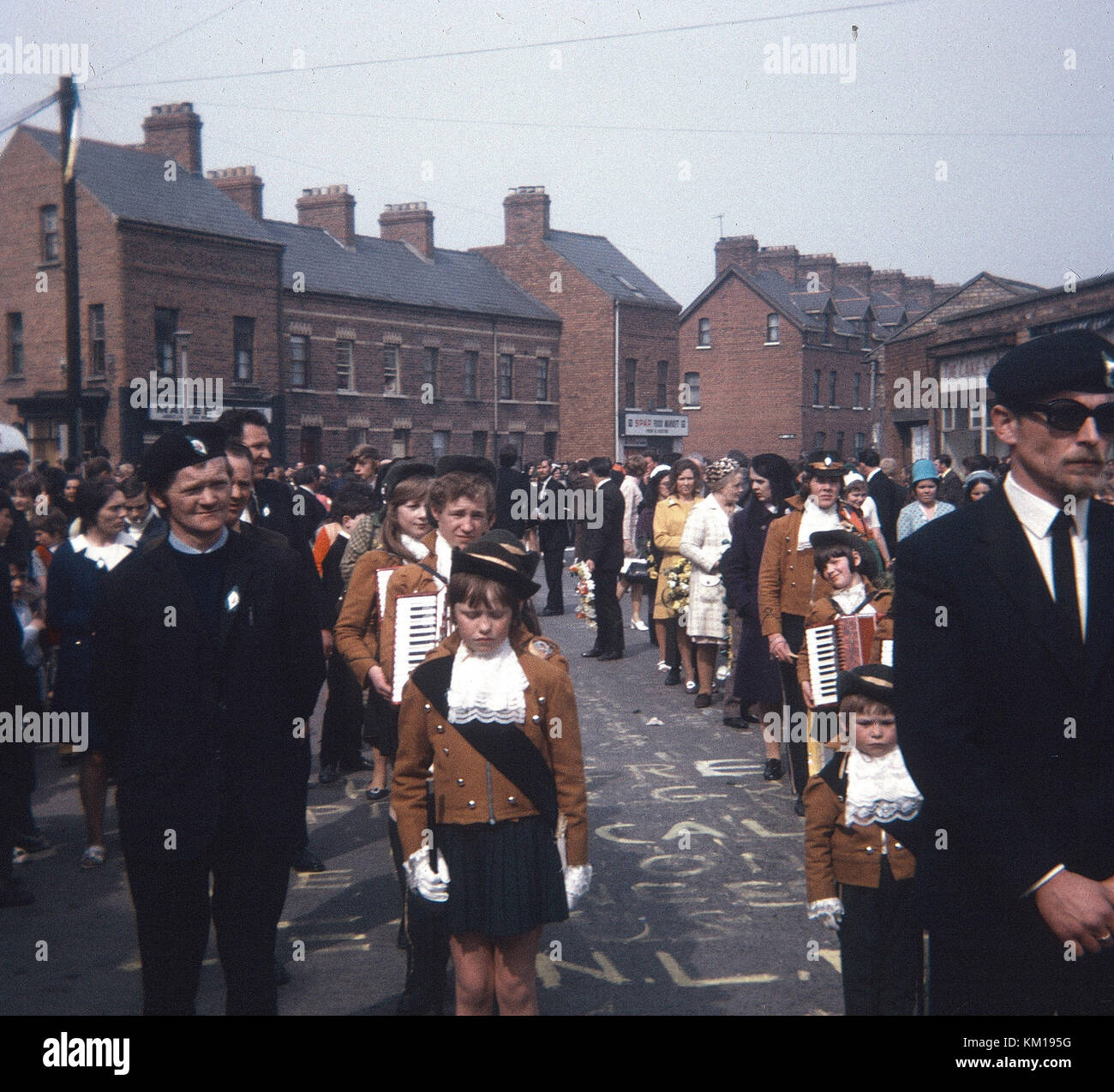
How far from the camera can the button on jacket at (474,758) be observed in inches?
146

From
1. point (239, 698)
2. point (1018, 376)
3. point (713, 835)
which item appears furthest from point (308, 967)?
point (1018, 376)

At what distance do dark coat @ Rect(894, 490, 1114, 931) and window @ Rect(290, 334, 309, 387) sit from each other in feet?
123

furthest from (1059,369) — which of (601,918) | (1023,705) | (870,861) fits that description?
(601,918)

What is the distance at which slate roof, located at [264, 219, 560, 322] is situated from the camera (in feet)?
133

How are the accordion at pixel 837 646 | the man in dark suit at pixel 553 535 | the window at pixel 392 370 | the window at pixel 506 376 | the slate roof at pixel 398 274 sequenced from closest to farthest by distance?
the accordion at pixel 837 646
the man in dark suit at pixel 553 535
the slate roof at pixel 398 274
the window at pixel 392 370
the window at pixel 506 376

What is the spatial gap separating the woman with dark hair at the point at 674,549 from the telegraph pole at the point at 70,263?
41.5ft

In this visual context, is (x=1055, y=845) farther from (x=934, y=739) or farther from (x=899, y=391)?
(x=899, y=391)

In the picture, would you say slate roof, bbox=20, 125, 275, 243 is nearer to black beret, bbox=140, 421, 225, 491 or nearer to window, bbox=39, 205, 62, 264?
window, bbox=39, 205, 62, 264

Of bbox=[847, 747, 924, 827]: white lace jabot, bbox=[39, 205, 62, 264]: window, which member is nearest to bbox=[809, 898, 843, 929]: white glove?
bbox=[847, 747, 924, 827]: white lace jabot

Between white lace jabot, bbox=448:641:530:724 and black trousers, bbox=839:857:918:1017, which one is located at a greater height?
white lace jabot, bbox=448:641:530:724

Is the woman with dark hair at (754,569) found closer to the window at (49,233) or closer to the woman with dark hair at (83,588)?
the woman with dark hair at (83,588)

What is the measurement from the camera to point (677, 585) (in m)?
11.6

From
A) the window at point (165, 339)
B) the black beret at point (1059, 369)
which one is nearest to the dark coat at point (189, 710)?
the black beret at point (1059, 369)
